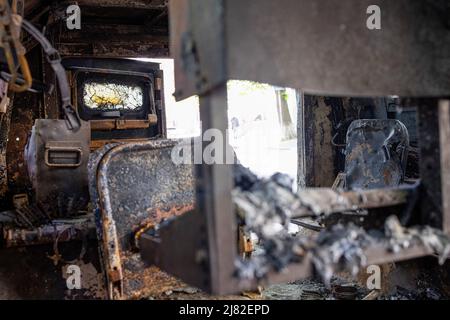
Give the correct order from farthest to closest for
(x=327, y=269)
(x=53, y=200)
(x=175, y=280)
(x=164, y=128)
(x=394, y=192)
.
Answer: (x=164, y=128), (x=53, y=200), (x=175, y=280), (x=394, y=192), (x=327, y=269)

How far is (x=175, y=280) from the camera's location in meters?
2.98

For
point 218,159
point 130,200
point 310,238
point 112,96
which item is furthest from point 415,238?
point 112,96

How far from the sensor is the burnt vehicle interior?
147 centimetres

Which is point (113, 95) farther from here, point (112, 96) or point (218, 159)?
point (218, 159)

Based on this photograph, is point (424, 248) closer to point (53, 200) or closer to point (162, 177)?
point (162, 177)

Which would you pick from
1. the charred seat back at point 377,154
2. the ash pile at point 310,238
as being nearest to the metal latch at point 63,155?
A: the ash pile at point 310,238

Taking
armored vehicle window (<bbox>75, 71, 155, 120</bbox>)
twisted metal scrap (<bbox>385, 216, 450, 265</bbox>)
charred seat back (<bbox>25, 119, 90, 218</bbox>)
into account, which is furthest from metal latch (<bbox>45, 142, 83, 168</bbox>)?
twisted metal scrap (<bbox>385, 216, 450, 265</bbox>)

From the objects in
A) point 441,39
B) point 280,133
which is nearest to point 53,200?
point 441,39

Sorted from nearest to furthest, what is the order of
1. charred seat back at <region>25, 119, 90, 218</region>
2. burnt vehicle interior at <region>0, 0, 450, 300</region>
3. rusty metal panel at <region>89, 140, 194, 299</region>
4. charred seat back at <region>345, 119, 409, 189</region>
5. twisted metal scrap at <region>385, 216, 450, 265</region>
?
burnt vehicle interior at <region>0, 0, 450, 300</region> → twisted metal scrap at <region>385, 216, 450, 265</region> → rusty metal panel at <region>89, 140, 194, 299</region> → charred seat back at <region>25, 119, 90, 218</region> → charred seat back at <region>345, 119, 409, 189</region>

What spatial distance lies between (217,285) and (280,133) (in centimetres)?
1591

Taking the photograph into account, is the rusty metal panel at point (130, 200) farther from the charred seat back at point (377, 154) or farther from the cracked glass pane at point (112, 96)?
the cracked glass pane at point (112, 96)

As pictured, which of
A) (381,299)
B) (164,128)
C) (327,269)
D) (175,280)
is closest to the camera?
(327,269)

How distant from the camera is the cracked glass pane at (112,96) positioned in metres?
5.09

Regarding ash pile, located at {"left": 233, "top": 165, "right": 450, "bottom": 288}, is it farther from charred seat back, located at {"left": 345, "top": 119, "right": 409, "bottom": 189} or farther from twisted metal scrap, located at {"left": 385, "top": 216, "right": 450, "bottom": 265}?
charred seat back, located at {"left": 345, "top": 119, "right": 409, "bottom": 189}
